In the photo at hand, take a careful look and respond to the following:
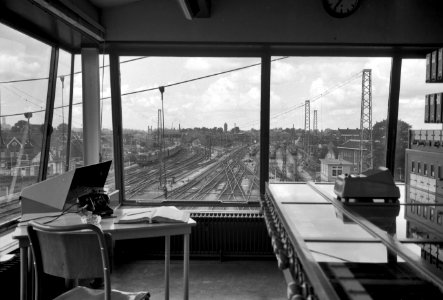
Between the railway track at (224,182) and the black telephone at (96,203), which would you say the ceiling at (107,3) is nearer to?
the railway track at (224,182)

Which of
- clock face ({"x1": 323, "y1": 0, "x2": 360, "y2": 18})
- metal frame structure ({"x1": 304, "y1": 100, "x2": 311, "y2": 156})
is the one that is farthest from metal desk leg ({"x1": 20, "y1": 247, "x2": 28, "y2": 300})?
clock face ({"x1": 323, "y1": 0, "x2": 360, "y2": 18})

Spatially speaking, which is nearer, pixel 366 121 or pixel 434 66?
pixel 434 66

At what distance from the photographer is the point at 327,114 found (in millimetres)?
4625

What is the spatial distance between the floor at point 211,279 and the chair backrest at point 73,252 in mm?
1660

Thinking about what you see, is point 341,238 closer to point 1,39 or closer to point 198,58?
point 1,39

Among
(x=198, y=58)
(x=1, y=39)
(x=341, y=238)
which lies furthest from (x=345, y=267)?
(x=198, y=58)

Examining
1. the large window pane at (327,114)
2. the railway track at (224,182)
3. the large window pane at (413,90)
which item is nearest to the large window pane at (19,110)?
the railway track at (224,182)

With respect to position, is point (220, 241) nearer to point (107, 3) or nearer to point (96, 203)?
point (96, 203)

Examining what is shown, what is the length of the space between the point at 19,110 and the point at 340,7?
3292 millimetres

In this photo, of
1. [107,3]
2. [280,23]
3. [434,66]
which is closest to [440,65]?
[434,66]

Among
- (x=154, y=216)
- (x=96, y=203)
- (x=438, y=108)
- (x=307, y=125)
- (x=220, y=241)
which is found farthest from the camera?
(x=307, y=125)

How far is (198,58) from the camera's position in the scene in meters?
4.58

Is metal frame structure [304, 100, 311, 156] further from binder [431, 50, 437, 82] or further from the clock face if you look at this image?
binder [431, 50, 437, 82]

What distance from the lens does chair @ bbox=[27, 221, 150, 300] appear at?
2.02m
